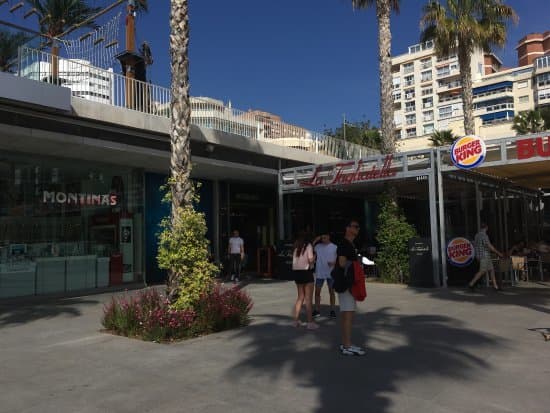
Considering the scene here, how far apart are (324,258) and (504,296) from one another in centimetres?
518

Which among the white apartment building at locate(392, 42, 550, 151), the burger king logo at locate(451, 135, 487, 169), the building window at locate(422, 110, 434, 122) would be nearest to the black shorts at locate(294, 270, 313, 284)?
the burger king logo at locate(451, 135, 487, 169)

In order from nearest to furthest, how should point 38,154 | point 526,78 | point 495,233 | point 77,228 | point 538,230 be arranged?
1. point 38,154
2. point 77,228
3. point 495,233
4. point 538,230
5. point 526,78

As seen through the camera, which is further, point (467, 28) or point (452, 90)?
point (452, 90)

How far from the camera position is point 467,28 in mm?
21219

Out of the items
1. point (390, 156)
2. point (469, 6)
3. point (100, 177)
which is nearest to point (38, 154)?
point (100, 177)

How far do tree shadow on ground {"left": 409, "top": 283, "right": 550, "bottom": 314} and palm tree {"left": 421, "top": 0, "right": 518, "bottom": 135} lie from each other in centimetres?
1084

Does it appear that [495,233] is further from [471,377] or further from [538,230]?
[471,377]

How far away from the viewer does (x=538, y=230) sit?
22.5m

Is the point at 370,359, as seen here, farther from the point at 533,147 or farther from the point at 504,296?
the point at 533,147

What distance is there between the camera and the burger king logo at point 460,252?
524 inches

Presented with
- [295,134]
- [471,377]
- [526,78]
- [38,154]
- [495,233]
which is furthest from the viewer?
[526,78]

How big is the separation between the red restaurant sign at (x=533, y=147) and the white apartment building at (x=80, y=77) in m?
10.2

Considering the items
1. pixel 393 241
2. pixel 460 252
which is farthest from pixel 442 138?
pixel 460 252

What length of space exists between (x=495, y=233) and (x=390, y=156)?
21.7ft
